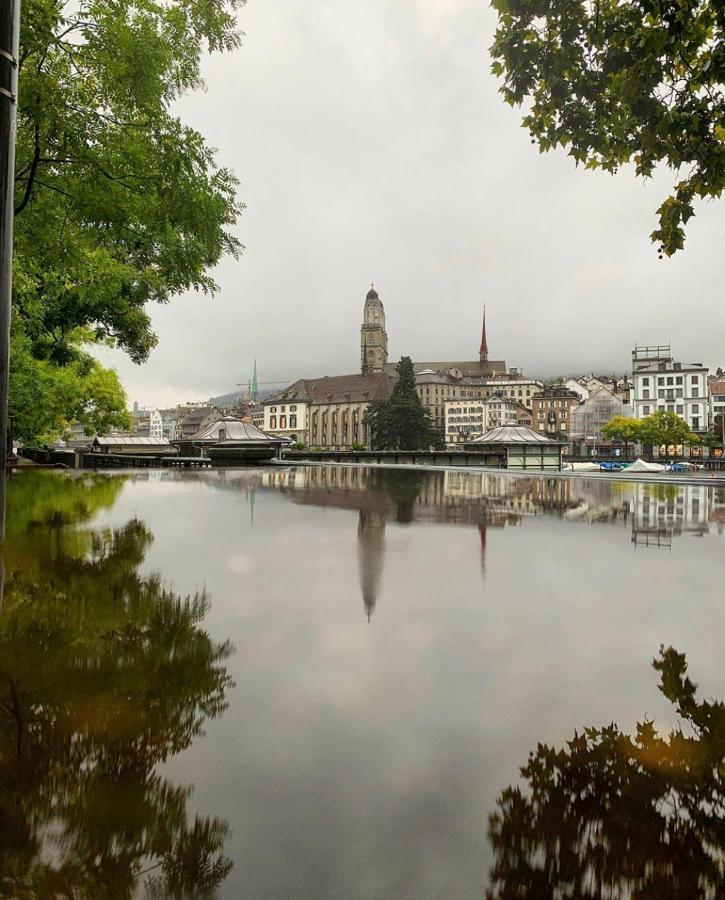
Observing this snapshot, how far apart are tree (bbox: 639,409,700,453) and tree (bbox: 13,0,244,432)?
306ft

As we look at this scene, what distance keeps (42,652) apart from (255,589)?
1.75 m

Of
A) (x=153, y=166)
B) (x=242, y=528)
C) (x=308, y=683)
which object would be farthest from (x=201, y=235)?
(x=308, y=683)

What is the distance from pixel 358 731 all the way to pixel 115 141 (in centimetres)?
798

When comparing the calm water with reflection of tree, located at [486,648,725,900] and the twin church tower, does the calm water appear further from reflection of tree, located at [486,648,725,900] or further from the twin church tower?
the twin church tower

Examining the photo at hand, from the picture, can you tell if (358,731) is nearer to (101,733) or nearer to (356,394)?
(101,733)

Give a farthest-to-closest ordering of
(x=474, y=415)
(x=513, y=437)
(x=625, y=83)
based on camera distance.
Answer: (x=474, y=415)
(x=513, y=437)
(x=625, y=83)

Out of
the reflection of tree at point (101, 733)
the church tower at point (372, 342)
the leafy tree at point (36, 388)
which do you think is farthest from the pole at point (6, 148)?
the church tower at point (372, 342)

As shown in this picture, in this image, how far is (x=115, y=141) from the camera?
767 centimetres

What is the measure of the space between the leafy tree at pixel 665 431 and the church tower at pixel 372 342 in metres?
90.8

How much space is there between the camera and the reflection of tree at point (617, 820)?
1639 mm

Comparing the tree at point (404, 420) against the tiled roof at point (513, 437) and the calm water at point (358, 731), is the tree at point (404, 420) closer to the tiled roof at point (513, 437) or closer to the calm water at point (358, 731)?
the tiled roof at point (513, 437)

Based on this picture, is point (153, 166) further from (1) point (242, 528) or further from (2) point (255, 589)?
(2) point (255, 589)

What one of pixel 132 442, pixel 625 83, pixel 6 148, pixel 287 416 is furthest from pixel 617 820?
pixel 287 416

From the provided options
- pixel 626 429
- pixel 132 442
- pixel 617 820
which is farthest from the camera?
pixel 626 429
